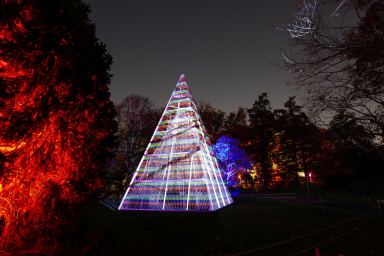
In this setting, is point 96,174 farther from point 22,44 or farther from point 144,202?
point 144,202

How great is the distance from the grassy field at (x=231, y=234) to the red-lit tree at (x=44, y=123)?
1.07m

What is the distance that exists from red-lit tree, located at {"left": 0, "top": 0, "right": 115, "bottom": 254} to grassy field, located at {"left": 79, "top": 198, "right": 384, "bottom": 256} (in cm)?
107

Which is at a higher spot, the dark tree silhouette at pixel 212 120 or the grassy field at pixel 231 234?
the dark tree silhouette at pixel 212 120

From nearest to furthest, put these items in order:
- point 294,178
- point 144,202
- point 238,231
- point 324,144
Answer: point 324,144 < point 238,231 < point 144,202 < point 294,178

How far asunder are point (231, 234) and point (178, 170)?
6.73 m

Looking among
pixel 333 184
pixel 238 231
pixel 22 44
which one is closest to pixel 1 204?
pixel 22 44

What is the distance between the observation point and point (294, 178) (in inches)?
1458

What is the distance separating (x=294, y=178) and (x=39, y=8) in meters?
38.4

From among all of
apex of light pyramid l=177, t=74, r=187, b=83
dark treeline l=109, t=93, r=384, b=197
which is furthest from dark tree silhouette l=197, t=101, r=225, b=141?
apex of light pyramid l=177, t=74, r=187, b=83

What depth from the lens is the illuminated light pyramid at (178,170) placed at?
1530 centimetres

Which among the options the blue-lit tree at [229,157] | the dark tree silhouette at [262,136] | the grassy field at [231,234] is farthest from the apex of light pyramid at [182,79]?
the dark tree silhouette at [262,136]

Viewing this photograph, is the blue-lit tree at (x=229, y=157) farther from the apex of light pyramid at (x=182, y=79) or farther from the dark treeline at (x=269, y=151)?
the apex of light pyramid at (x=182, y=79)

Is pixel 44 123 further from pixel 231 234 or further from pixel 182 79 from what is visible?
pixel 182 79

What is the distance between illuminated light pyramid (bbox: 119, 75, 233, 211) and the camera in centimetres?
1530
